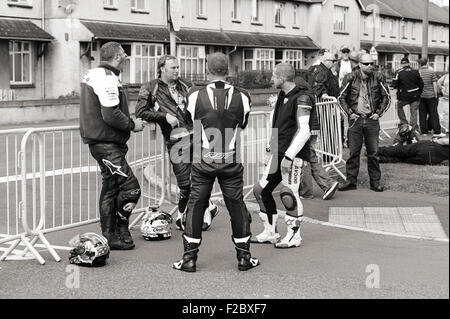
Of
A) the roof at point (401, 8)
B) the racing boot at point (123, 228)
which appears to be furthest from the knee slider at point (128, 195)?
the roof at point (401, 8)

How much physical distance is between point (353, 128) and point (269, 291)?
215 inches

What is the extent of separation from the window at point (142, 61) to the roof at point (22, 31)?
544 cm

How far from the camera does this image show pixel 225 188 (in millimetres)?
6691

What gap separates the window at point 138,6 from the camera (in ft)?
126

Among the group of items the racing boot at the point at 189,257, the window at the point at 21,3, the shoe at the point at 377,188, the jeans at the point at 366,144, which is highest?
the window at the point at 21,3

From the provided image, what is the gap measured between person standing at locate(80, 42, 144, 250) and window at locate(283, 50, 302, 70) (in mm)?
45749

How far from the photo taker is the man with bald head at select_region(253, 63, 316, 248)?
7.38 metres

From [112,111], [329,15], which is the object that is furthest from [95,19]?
[112,111]

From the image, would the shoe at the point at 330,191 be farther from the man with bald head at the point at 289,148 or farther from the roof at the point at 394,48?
the roof at the point at 394,48

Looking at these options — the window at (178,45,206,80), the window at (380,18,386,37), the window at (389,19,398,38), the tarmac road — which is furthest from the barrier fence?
the window at (389,19,398,38)

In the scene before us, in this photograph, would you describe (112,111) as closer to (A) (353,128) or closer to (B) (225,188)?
(B) (225,188)

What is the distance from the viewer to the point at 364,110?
10.8 meters

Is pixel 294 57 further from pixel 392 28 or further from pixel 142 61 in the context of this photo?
pixel 392 28

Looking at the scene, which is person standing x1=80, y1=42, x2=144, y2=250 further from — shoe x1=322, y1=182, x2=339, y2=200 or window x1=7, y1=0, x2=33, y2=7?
window x1=7, y1=0, x2=33, y2=7
